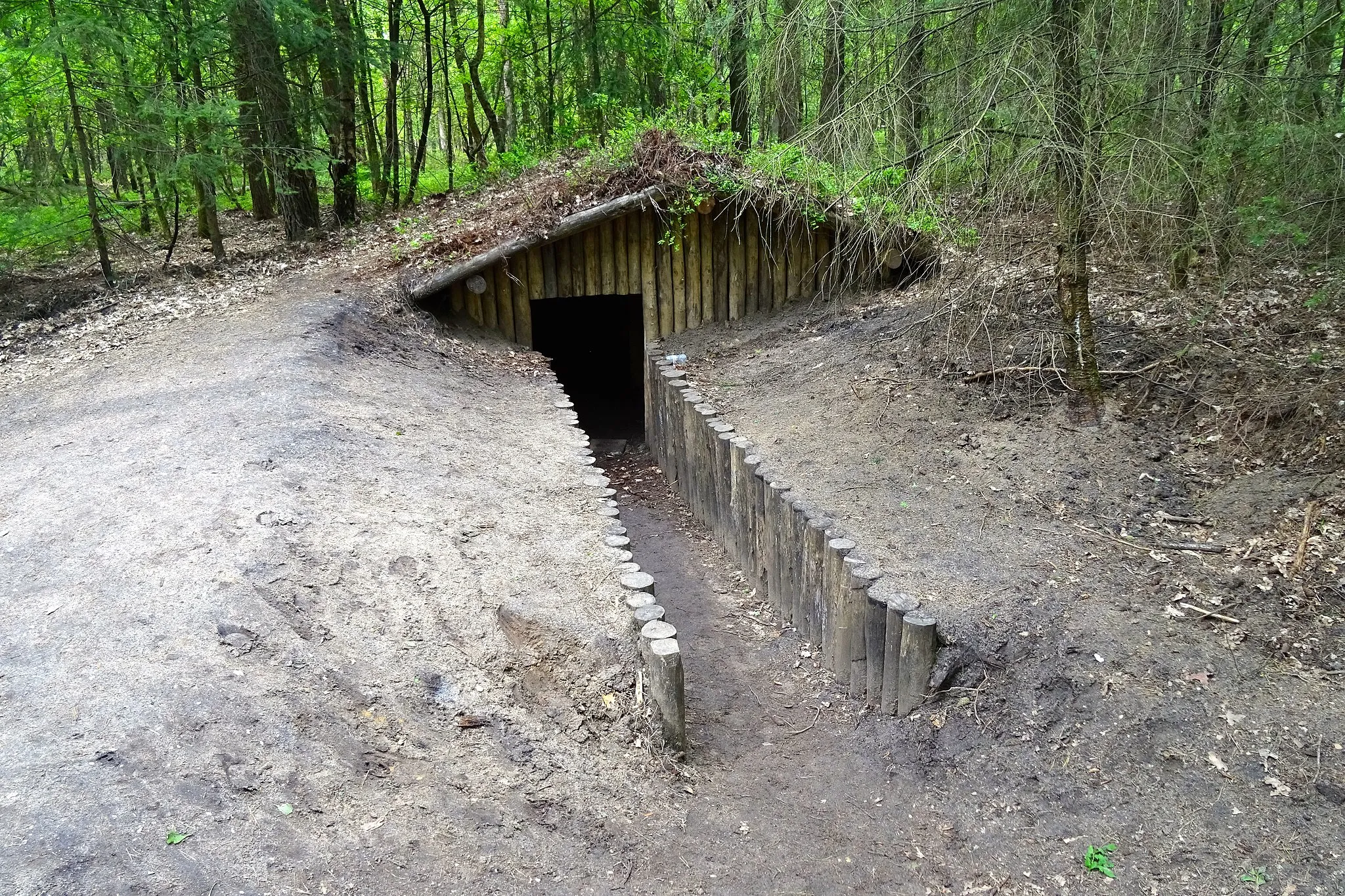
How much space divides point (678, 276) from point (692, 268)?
0.71 ft

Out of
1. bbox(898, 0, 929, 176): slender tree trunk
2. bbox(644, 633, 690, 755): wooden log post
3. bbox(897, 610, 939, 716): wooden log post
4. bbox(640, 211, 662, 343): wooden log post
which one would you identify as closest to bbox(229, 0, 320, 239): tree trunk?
bbox(640, 211, 662, 343): wooden log post

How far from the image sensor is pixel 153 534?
434 cm

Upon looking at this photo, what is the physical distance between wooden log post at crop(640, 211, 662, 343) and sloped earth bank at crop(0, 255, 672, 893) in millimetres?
4230

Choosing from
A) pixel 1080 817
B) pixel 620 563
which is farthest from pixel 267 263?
pixel 1080 817

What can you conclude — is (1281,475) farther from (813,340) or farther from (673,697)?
(813,340)

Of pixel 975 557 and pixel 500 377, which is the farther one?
pixel 500 377

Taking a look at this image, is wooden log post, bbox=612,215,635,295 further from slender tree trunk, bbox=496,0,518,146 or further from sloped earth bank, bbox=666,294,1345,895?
slender tree trunk, bbox=496,0,518,146

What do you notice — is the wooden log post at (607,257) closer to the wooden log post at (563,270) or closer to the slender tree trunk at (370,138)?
the wooden log post at (563,270)

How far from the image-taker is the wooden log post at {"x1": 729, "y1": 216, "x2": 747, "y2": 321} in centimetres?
1045

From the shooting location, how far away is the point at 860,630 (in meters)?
4.92

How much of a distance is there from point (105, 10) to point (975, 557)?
10.2m

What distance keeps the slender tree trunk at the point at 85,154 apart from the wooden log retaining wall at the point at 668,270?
4068mm

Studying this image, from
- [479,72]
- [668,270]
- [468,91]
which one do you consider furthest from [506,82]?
[668,270]

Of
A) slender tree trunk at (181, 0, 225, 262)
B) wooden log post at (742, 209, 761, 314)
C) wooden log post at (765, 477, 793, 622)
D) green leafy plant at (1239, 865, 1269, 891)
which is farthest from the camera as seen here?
wooden log post at (742, 209, 761, 314)
